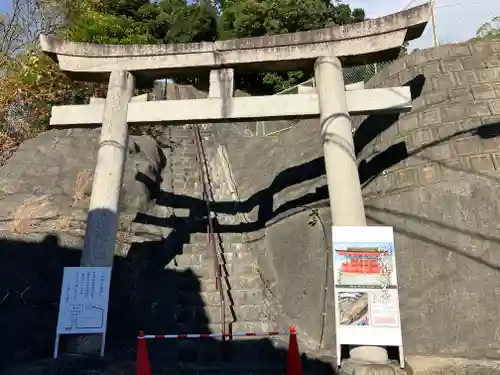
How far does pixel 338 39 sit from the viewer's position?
292 inches

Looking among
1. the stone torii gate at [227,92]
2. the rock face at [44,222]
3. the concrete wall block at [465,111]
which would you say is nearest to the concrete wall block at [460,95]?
the concrete wall block at [465,111]

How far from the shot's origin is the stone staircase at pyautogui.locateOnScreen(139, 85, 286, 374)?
673 cm

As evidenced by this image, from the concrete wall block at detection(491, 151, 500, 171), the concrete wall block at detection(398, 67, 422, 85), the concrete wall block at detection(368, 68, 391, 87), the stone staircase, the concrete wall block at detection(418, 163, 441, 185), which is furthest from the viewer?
the concrete wall block at detection(368, 68, 391, 87)

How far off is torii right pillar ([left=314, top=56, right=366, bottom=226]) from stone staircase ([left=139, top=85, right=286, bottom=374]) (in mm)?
2527

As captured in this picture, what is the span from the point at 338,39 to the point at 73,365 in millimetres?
6465

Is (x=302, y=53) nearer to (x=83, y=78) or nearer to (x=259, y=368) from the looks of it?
(x=83, y=78)

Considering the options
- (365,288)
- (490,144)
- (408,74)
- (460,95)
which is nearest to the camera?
(365,288)

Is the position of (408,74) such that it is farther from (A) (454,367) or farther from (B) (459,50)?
(A) (454,367)

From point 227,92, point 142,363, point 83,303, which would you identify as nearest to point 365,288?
point 142,363

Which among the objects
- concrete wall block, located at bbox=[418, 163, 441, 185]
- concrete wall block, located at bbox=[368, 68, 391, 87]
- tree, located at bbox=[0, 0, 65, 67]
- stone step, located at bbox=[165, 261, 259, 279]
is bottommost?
stone step, located at bbox=[165, 261, 259, 279]

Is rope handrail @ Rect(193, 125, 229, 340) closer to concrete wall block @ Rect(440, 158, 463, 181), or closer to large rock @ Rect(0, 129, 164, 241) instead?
large rock @ Rect(0, 129, 164, 241)

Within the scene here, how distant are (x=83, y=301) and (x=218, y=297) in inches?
102

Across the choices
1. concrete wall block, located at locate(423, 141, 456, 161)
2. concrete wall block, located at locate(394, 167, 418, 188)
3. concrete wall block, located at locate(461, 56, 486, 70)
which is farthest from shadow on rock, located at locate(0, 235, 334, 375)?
concrete wall block, located at locate(461, 56, 486, 70)

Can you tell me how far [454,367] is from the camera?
211 inches
